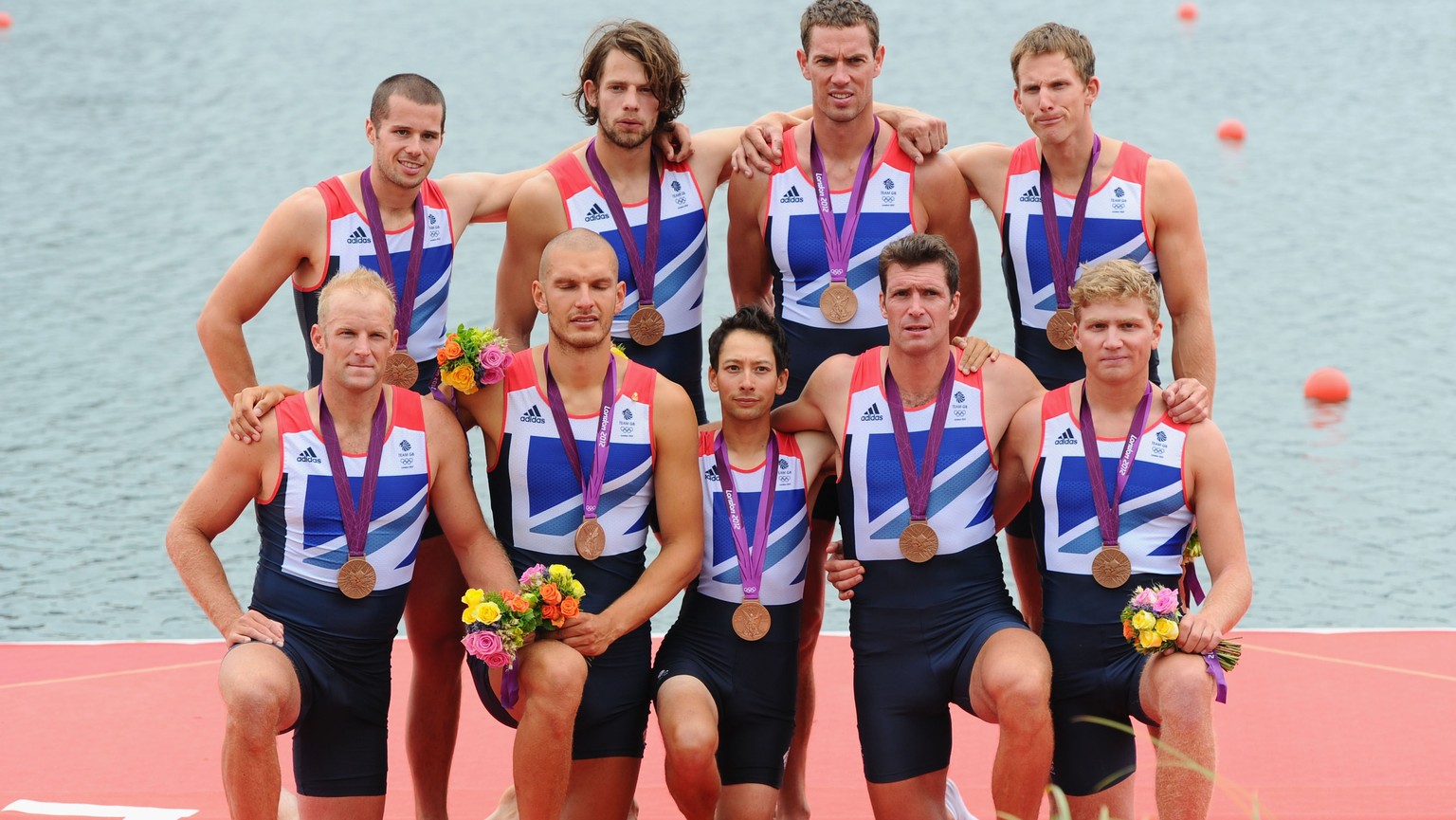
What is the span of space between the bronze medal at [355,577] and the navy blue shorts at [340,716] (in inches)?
5.3

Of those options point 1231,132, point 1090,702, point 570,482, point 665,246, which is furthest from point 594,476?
→ point 1231,132

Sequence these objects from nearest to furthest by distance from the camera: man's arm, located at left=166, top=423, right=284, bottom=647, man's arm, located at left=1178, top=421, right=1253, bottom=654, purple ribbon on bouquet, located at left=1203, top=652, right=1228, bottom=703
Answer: purple ribbon on bouquet, located at left=1203, top=652, right=1228, bottom=703 < man's arm, located at left=1178, top=421, right=1253, bottom=654 < man's arm, located at left=166, top=423, right=284, bottom=647

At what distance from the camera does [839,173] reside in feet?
17.0

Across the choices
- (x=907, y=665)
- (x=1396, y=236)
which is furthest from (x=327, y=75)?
(x=907, y=665)

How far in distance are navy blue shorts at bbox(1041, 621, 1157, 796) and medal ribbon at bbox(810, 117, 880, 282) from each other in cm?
123

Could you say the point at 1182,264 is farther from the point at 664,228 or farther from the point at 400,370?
the point at 400,370

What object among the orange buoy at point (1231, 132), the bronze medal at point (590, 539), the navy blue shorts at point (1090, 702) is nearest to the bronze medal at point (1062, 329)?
the navy blue shorts at point (1090, 702)

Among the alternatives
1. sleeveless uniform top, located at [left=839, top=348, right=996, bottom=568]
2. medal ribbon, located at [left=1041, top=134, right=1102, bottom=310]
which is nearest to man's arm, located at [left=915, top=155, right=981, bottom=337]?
medal ribbon, located at [left=1041, top=134, right=1102, bottom=310]

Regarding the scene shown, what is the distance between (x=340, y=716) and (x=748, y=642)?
1102 mm

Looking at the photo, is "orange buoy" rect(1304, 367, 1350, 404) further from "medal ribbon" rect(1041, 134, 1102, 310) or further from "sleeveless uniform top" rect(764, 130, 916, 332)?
"sleeveless uniform top" rect(764, 130, 916, 332)

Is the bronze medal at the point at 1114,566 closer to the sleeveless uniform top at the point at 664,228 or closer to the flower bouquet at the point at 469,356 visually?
the sleeveless uniform top at the point at 664,228

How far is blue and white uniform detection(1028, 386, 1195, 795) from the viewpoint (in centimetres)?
450

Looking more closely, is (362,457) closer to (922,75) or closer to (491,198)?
(491,198)

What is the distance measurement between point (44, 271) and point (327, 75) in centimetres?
726
